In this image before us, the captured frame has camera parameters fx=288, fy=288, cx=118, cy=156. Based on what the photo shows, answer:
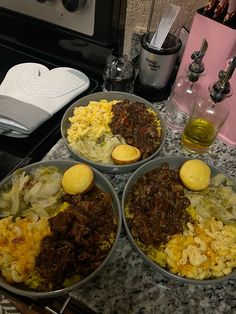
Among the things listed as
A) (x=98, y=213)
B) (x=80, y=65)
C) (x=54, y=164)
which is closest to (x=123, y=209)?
(x=98, y=213)

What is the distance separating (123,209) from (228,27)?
446 mm

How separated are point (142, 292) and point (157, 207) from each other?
0.52 feet

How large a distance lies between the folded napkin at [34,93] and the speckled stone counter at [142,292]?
37 centimetres

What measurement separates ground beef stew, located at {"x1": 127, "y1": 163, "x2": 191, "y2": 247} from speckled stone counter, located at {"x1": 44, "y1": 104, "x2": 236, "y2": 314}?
5cm

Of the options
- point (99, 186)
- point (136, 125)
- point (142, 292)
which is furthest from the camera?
point (136, 125)

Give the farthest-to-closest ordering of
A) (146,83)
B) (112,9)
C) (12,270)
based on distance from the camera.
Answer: (146,83) < (112,9) < (12,270)

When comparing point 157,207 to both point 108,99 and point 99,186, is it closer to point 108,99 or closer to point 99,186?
point 99,186

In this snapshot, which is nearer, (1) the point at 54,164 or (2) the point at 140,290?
(2) the point at 140,290

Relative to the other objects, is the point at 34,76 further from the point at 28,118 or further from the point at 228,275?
the point at 228,275

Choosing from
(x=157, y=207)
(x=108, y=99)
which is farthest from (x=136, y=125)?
(x=157, y=207)

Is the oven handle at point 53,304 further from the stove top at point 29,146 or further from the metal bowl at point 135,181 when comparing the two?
the stove top at point 29,146

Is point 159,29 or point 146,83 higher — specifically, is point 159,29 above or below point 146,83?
above

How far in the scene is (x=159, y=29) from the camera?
766 mm

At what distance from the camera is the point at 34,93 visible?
2.49 feet
